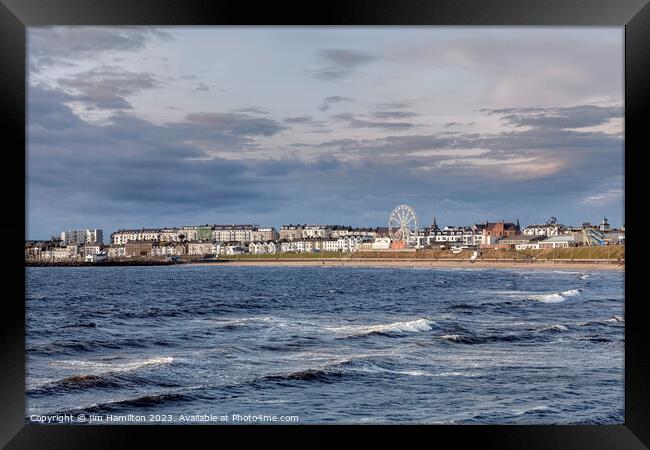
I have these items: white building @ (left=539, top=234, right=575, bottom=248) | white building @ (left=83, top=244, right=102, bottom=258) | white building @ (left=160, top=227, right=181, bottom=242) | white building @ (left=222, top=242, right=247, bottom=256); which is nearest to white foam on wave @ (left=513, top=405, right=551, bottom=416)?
white building @ (left=539, top=234, right=575, bottom=248)

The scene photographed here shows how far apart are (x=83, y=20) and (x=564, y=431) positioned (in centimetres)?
383

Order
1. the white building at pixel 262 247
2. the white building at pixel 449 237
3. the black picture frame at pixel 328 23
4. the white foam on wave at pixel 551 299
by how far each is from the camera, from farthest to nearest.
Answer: the white building at pixel 262 247 < the white building at pixel 449 237 < the white foam on wave at pixel 551 299 < the black picture frame at pixel 328 23

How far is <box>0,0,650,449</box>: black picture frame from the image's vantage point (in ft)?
13.4

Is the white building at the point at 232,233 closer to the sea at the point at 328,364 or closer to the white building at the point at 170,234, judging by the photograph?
the white building at the point at 170,234

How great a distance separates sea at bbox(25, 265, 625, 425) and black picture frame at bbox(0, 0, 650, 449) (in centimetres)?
59

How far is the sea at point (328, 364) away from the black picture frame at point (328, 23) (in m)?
0.59

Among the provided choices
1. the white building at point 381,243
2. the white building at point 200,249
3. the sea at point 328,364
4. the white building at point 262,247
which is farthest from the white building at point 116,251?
the sea at point 328,364

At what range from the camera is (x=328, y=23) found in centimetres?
421

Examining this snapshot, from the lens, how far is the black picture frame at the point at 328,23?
13.4 ft

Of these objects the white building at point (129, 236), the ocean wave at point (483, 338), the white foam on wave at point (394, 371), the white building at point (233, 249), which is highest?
the white building at point (129, 236)

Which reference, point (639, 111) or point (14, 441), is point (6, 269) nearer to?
point (14, 441)

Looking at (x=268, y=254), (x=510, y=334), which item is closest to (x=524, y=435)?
(x=510, y=334)

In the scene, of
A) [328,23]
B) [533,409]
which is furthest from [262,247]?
[328,23]

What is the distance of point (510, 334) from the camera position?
42.6 ft
